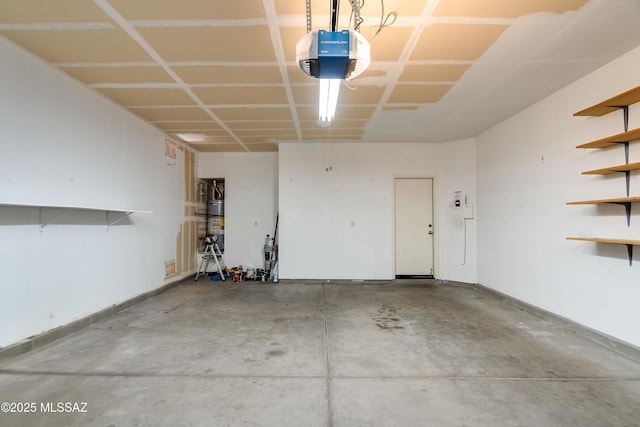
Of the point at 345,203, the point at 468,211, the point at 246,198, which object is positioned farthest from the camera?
the point at 246,198

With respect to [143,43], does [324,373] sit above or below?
below

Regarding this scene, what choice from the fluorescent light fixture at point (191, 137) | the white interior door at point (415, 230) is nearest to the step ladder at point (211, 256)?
the fluorescent light fixture at point (191, 137)

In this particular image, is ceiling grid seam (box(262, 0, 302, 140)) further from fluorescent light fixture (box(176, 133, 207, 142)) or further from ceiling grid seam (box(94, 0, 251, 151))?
fluorescent light fixture (box(176, 133, 207, 142))

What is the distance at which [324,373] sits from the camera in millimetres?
2236

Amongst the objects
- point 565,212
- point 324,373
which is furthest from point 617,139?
point 324,373

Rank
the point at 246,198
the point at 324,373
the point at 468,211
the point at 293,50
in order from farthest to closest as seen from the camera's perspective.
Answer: the point at 246,198
the point at 468,211
the point at 293,50
the point at 324,373

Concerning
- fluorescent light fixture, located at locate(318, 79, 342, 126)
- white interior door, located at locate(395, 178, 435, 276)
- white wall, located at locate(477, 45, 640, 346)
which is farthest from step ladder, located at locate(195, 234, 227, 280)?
white wall, located at locate(477, 45, 640, 346)

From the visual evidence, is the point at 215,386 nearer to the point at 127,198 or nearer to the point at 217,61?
the point at 217,61

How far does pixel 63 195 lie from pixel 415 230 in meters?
5.37

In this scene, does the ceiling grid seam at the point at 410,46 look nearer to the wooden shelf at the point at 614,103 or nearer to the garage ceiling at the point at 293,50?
the garage ceiling at the point at 293,50

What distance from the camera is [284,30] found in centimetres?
224

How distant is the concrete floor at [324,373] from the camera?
69.8 inches

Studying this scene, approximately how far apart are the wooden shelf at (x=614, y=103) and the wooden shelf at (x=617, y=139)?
301mm

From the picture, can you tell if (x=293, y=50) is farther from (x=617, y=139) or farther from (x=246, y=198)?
(x=246, y=198)
